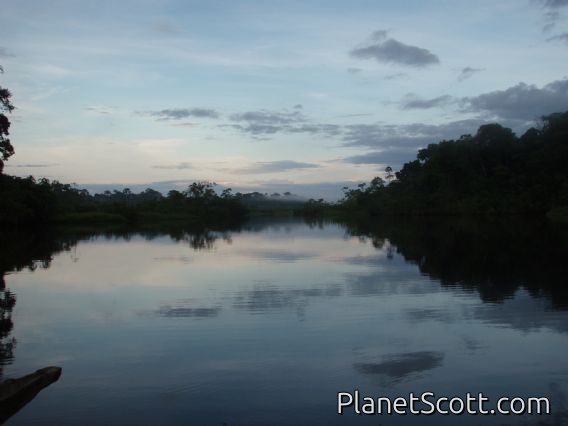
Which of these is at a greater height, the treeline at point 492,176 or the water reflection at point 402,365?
the treeline at point 492,176

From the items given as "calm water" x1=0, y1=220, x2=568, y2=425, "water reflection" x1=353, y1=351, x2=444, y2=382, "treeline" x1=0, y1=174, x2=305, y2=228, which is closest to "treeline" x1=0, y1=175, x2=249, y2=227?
"treeline" x1=0, y1=174, x2=305, y2=228

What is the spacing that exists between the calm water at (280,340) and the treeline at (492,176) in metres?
45.8

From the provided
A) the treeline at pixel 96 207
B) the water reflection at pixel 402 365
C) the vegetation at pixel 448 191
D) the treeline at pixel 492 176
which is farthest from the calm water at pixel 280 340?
the treeline at pixel 492 176

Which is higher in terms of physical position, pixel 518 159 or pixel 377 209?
pixel 518 159

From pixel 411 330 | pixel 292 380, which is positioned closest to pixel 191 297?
pixel 411 330

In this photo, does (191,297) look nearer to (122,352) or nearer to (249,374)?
(122,352)

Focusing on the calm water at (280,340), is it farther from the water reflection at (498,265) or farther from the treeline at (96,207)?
the treeline at (96,207)

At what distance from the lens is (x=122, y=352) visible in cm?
816

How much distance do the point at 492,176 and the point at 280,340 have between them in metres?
66.7

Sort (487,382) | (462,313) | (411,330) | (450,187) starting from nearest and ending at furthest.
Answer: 1. (487,382)
2. (411,330)
3. (462,313)
4. (450,187)

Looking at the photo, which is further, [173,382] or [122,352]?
[122,352]

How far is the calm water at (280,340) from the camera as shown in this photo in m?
6.11

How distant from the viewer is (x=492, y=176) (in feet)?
229

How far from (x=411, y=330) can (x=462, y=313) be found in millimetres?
1758
